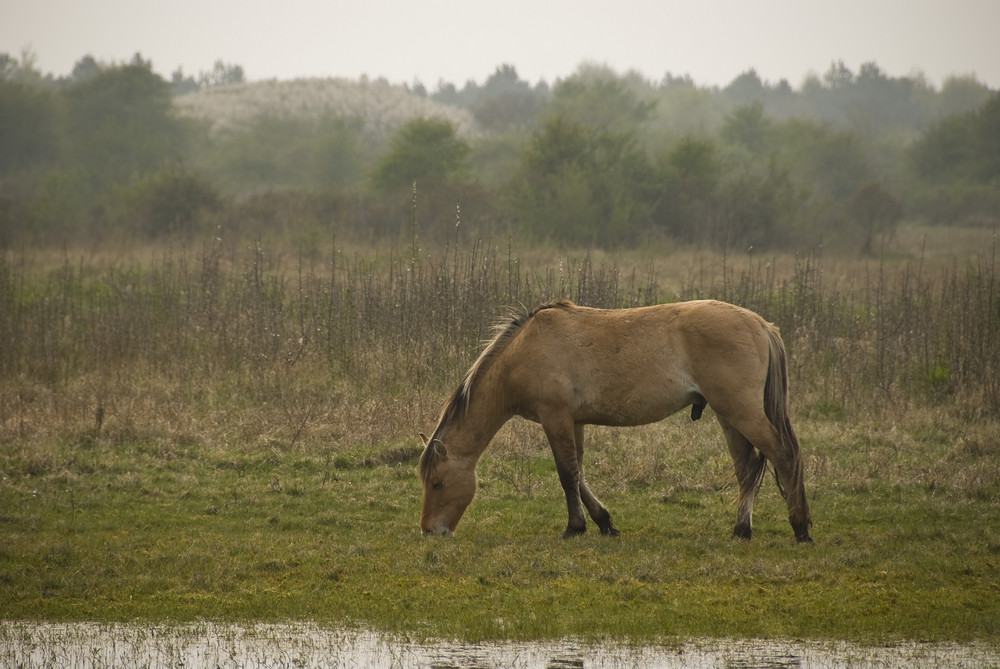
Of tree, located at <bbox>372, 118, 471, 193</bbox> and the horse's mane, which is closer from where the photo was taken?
the horse's mane

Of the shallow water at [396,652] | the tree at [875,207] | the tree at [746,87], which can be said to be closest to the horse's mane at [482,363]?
the shallow water at [396,652]

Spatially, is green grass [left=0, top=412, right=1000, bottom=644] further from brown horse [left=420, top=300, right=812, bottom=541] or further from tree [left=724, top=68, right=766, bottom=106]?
tree [left=724, top=68, right=766, bottom=106]

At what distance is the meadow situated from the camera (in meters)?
5.09

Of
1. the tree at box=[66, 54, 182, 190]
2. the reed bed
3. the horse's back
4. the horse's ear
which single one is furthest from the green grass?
the tree at box=[66, 54, 182, 190]

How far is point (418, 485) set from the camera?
26.4 feet

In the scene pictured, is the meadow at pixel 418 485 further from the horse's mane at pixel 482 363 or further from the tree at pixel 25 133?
the tree at pixel 25 133

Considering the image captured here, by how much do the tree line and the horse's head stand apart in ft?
24.9

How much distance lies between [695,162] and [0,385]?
71.8 feet

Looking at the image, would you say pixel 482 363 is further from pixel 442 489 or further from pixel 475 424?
pixel 442 489

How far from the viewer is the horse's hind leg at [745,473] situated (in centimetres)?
641

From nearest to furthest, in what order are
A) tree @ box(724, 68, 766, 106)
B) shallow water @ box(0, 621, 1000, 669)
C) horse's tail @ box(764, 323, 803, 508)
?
Result: shallow water @ box(0, 621, 1000, 669) < horse's tail @ box(764, 323, 803, 508) < tree @ box(724, 68, 766, 106)

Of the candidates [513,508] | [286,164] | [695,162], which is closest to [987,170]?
[695,162]

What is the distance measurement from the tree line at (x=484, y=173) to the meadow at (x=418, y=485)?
366cm

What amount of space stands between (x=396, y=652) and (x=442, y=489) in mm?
2124
